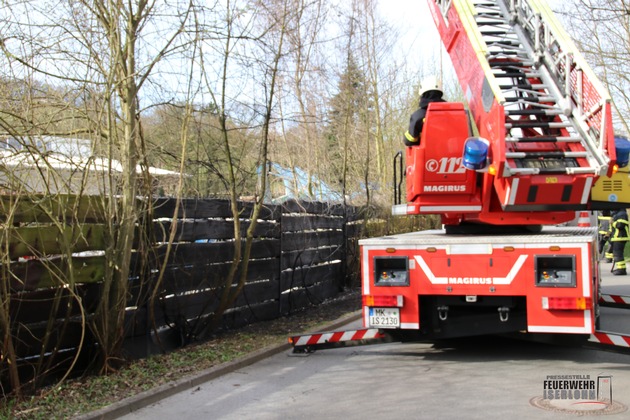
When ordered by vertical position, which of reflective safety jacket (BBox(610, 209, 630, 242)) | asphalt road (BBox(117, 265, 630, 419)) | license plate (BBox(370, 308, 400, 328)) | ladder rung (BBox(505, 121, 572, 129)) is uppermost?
ladder rung (BBox(505, 121, 572, 129))

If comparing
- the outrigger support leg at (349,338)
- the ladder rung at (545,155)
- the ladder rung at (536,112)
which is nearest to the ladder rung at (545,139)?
the ladder rung at (545,155)

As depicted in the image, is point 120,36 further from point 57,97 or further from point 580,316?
point 580,316

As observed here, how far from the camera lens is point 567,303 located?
6395 mm

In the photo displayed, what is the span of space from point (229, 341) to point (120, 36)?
4.15 m

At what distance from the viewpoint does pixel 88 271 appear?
6344 mm

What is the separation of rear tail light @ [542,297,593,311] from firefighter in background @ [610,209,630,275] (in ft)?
32.0

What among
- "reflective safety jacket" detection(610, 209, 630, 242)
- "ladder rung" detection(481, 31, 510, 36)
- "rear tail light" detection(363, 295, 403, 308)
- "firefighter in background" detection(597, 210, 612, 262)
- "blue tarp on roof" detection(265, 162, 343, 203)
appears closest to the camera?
"rear tail light" detection(363, 295, 403, 308)

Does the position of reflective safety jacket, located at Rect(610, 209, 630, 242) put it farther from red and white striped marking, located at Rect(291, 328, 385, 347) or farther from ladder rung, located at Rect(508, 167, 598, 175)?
red and white striped marking, located at Rect(291, 328, 385, 347)

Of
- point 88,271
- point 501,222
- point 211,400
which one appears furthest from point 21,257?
point 501,222

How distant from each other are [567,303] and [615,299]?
4.04m

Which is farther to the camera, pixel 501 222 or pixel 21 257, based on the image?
pixel 501 222

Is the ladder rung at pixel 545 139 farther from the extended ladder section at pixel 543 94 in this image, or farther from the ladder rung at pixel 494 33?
the ladder rung at pixel 494 33

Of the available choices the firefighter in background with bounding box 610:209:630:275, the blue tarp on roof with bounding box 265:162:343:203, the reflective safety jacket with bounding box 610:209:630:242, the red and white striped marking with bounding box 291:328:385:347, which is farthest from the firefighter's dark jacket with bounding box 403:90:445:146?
the reflective safety jacket with bounding box 610:209:630:242

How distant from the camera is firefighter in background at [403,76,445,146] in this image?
295 inches
